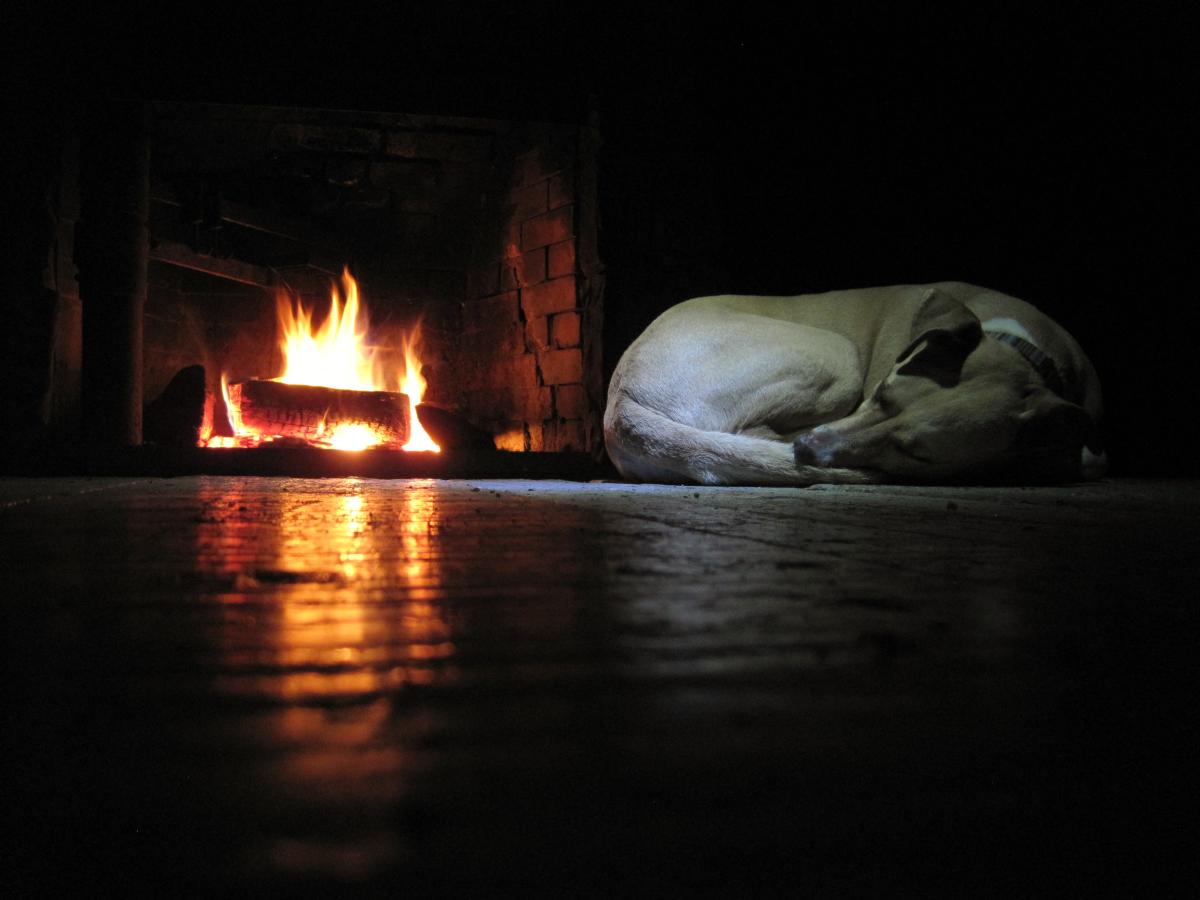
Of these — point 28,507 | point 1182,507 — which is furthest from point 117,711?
point 1182,507

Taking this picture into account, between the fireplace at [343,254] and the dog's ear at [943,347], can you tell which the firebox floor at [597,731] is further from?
the fireplace at [343,254]

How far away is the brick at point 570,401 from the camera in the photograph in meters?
5.62

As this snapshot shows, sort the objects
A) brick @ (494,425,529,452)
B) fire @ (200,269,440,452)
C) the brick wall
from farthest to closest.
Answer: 1. fire @ (200,269,440,452)
2. brick @ (494,425,529,452)
3. the brick wall

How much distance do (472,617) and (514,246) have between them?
5.68 meters

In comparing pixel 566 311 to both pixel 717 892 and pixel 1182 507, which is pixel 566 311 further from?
pixel 717 892

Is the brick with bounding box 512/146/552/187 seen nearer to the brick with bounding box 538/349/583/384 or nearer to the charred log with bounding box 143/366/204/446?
the brick with bounding box 538/349/583/384

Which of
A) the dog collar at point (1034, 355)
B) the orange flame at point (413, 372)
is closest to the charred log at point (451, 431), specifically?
the orange flame at point (413, 372)

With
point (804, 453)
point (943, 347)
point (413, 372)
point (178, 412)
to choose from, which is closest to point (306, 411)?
point (178, 412)

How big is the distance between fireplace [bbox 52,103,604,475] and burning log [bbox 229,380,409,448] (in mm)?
605

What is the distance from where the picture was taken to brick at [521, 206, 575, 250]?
5.65 metres

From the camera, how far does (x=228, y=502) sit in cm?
239

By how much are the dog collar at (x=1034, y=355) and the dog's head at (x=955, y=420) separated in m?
0.08

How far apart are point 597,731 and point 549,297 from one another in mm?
5540

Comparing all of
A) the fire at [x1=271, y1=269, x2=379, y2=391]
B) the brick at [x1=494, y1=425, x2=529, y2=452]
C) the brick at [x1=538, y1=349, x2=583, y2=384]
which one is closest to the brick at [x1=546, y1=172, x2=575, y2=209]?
the brick at [x1=538, y1=349, x2=583, y2=384]
